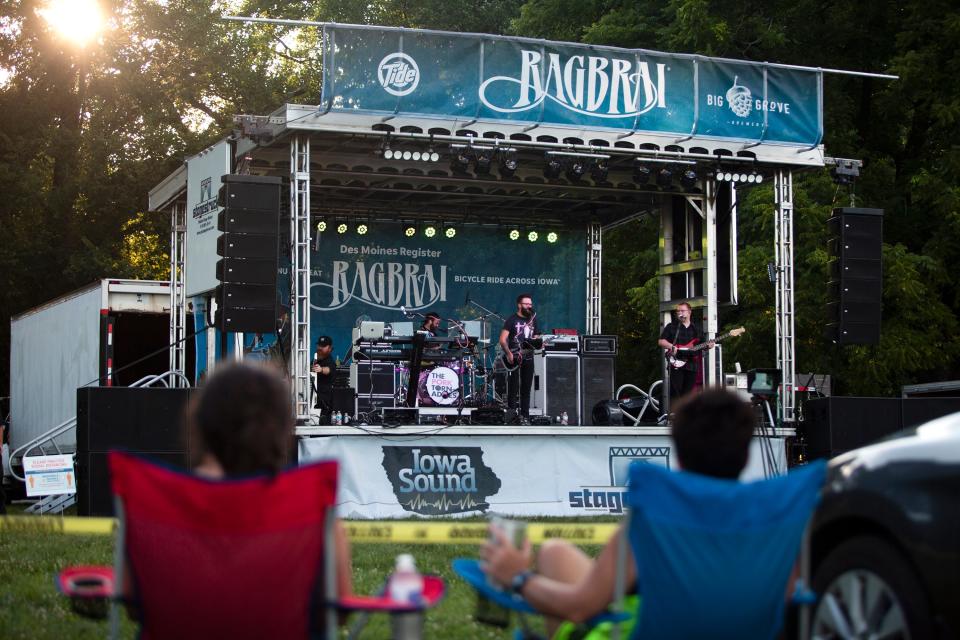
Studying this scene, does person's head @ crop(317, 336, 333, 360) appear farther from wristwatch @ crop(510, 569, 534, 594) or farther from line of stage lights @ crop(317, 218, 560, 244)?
wristwatch @ crop(510, 569, 534, 594)

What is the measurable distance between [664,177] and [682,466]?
41.1 ft

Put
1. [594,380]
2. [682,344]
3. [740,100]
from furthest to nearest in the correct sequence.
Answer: [594,380] → [682,344] → [740,100]

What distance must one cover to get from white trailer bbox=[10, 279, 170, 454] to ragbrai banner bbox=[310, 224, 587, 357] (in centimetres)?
242

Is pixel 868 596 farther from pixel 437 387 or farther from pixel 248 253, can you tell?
pixel 437 387

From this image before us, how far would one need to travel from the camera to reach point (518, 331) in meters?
16.0

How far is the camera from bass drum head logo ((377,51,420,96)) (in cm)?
1381

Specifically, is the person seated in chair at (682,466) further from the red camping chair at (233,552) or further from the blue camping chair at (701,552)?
the red camping chair at (233,552)

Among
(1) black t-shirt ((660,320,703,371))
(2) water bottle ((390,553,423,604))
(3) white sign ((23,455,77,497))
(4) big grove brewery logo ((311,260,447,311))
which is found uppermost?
(4) big grove brewery logo ((311,260,447,311))

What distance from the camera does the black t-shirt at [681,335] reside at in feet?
51.8

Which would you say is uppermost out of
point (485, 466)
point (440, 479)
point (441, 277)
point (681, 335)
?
point (441, 277)

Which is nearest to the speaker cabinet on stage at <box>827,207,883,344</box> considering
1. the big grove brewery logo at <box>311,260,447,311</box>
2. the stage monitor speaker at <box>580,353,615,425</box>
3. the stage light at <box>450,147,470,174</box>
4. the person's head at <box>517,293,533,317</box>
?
the stage monitor speaker at <box>580,353,615,425</box>

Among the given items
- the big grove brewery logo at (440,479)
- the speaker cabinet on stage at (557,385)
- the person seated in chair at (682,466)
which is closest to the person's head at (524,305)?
A: the speaker cabinet on stage at (557,385)

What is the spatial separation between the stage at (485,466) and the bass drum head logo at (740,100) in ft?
12.6

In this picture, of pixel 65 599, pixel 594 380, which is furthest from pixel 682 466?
pixel 594 380
